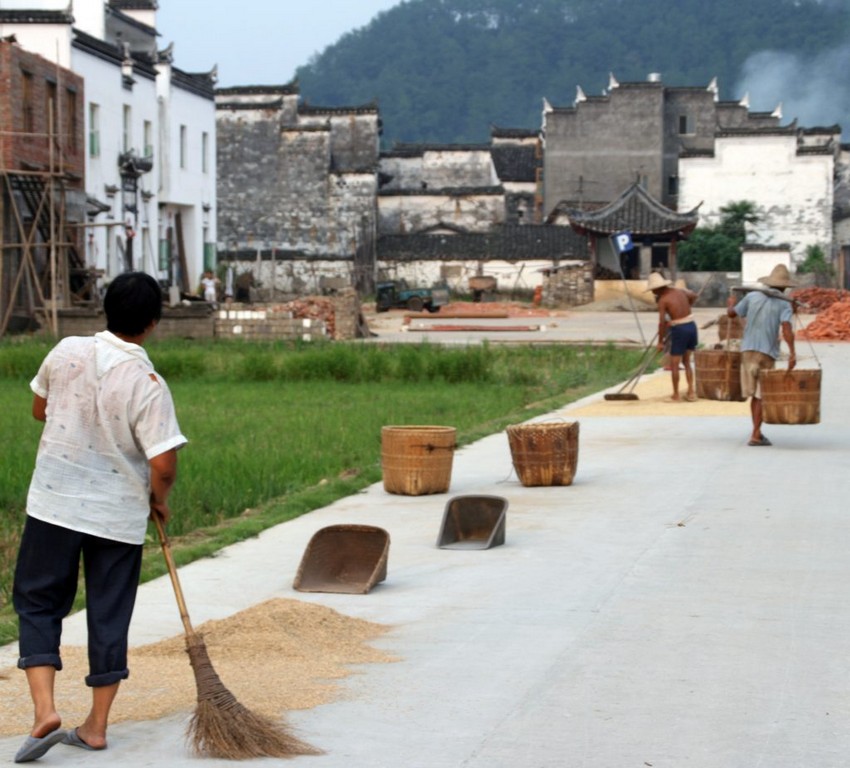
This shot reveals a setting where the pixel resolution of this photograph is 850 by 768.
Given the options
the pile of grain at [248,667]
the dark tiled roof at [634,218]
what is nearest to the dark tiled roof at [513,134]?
the dark tiled roof at [634,218]

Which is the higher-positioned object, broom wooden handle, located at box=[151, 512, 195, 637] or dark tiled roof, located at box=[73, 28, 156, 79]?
dark tiled roof, located at box=[73, 28, 156, 79]

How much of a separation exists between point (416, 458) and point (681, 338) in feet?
29.6

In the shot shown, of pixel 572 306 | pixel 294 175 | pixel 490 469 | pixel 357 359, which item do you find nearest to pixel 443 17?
pixel 294 175

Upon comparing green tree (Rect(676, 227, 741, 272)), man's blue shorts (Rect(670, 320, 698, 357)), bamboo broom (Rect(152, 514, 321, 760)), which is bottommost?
bamboo broom (Rect(152, 514, 321, 760))

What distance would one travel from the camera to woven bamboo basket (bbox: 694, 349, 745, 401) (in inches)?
717

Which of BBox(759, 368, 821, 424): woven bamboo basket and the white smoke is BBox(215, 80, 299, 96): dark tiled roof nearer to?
BBox(759, 368, 821, 424): woven bamboo basket

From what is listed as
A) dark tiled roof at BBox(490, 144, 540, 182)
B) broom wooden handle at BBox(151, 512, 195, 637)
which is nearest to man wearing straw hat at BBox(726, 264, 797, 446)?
broom wooden handle at BBox(151, 512, 195, 637)

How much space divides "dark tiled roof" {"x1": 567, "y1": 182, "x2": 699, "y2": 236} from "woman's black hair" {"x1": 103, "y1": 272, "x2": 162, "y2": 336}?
5437 cm

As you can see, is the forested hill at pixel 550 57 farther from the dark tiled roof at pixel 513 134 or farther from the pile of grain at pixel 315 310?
the pile of grain at pixel 315 310

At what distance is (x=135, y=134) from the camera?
155 ft

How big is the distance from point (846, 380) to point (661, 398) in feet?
17.0

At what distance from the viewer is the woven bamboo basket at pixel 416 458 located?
13.0 meters

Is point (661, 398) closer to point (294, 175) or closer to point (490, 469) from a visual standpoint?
point (490, 469)

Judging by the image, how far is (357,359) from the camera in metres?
26.6
